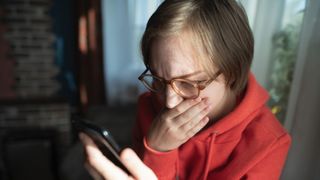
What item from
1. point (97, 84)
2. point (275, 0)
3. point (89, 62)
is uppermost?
point (275, 0)

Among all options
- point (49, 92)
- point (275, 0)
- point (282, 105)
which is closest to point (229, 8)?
point (275, 0)

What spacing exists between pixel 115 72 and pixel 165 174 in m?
1.26

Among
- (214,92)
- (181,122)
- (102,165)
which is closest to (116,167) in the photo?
(102,165)

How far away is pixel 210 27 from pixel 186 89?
0.49 feet

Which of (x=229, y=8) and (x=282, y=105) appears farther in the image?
(x=282, y=105)

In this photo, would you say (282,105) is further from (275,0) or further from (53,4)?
(53,4)

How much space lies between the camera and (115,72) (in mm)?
1951

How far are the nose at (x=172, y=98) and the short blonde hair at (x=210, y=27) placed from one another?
0.09 meters

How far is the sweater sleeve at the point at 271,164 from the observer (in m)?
0.73

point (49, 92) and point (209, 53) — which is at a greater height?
point (209, 53)

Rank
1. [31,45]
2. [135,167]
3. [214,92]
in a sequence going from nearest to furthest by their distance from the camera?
1. [135,167]
2. [214,92]
3. [31,45]

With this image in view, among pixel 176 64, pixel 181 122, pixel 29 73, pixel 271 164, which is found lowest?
pixel 29 73

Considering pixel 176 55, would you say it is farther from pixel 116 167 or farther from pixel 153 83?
pixel 116 167

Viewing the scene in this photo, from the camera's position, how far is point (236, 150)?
0.78 meters
